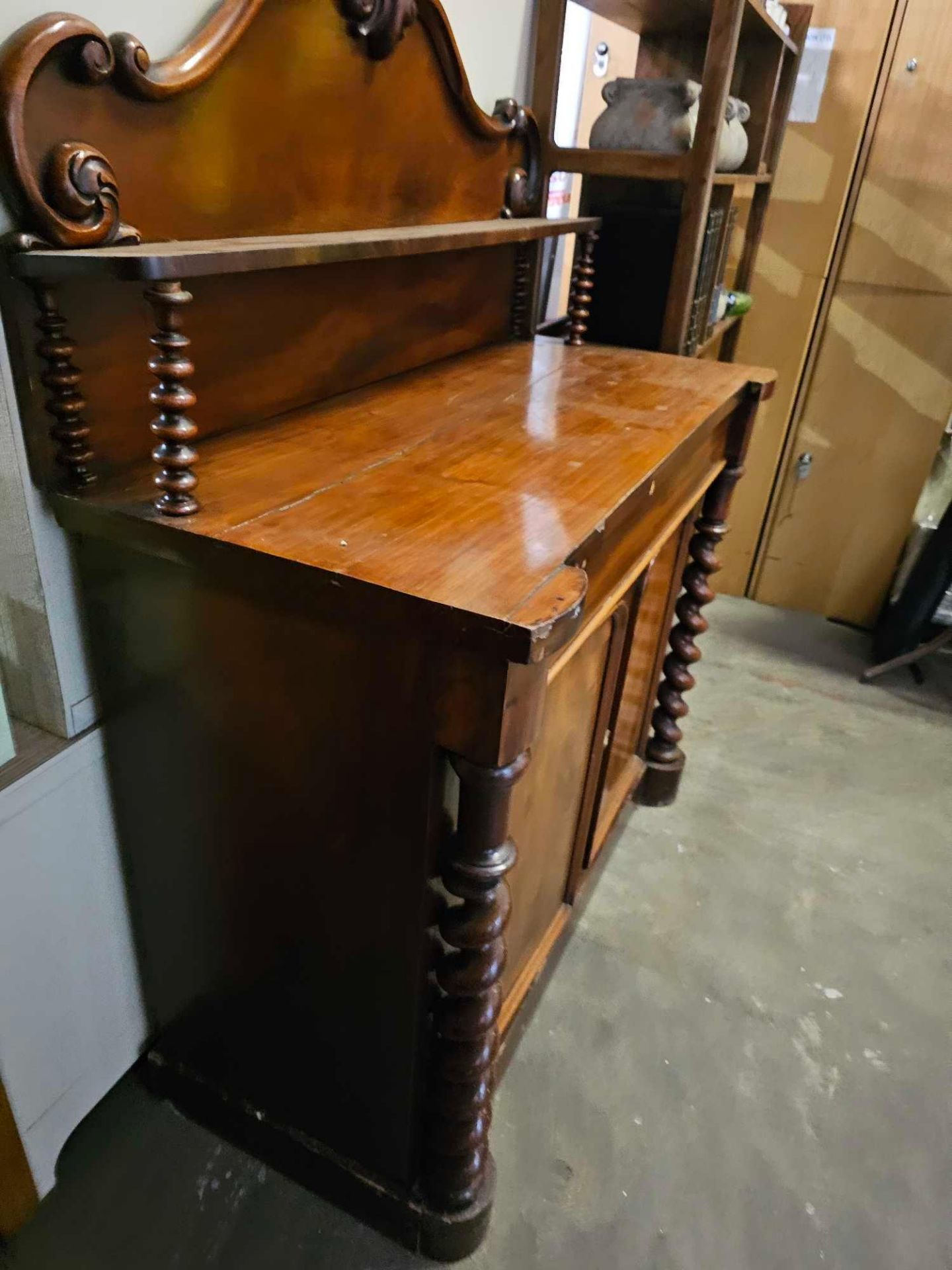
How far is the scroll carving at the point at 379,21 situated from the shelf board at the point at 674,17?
2.68 ft

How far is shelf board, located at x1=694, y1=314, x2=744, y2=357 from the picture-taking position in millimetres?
2107

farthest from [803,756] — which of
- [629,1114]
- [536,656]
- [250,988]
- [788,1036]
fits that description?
[536,656]

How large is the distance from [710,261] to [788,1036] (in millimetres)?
1611

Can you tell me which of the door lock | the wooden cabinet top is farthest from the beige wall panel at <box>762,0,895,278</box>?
the wooden cabinet top

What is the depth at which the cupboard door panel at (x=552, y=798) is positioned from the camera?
3.62 feet

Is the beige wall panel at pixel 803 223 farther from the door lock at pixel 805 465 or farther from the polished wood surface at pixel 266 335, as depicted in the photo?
the polished wood surface at pixel 266 335

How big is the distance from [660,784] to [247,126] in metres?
1.54

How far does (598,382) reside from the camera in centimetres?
145

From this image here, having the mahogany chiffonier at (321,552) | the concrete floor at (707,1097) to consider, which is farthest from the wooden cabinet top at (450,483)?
the concrete floor at (707,1097)

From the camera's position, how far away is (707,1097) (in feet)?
4.61

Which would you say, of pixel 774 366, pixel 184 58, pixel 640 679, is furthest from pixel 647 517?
pixel 774 366

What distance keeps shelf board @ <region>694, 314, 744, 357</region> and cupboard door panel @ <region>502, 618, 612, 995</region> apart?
1.12 meters

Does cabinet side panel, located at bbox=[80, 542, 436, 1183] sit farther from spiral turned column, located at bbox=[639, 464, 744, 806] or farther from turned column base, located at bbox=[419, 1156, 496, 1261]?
spiral turned column, located at bbox=[639, 464, 744, 806]

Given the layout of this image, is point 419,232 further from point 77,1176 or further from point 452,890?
point 77,1176
